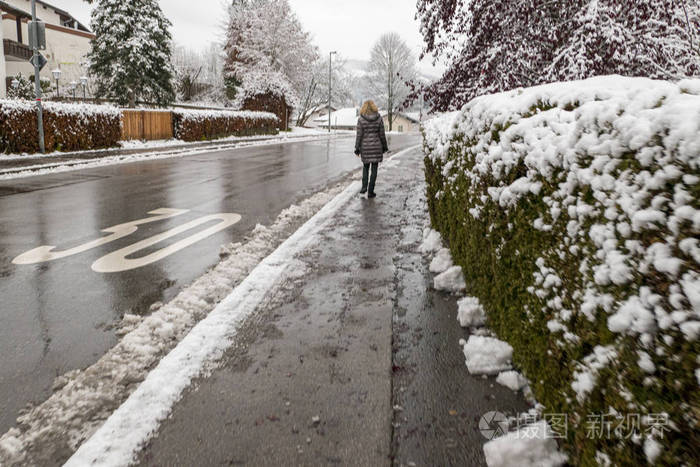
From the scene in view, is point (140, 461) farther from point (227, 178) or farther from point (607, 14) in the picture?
point (227, 178)

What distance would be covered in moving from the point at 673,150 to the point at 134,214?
677 cm

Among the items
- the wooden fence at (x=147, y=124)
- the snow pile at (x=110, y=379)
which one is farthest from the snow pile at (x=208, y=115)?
the snow pile at (x=110, y=379)

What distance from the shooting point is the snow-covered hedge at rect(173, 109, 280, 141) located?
24844 millimetres

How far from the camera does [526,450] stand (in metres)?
1.94

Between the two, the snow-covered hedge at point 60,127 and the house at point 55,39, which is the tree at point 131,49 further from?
the snow-covered hedge at point 60,127

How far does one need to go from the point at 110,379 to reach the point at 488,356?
80.3 inches

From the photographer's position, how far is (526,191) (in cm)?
212

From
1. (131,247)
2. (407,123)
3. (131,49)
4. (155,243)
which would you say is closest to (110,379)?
(131,247)

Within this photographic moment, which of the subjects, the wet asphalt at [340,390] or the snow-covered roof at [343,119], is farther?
the snow-covered roof at [343,119]

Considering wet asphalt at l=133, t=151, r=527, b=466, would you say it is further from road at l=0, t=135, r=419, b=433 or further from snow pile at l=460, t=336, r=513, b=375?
road at l=0, t=135, r=419, b=433

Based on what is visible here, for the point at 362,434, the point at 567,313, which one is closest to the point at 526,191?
the point at 567,313

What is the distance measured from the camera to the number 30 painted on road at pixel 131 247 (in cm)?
462

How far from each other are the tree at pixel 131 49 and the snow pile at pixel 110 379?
113ft

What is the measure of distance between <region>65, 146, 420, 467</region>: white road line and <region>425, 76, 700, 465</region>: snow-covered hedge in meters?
1.68
